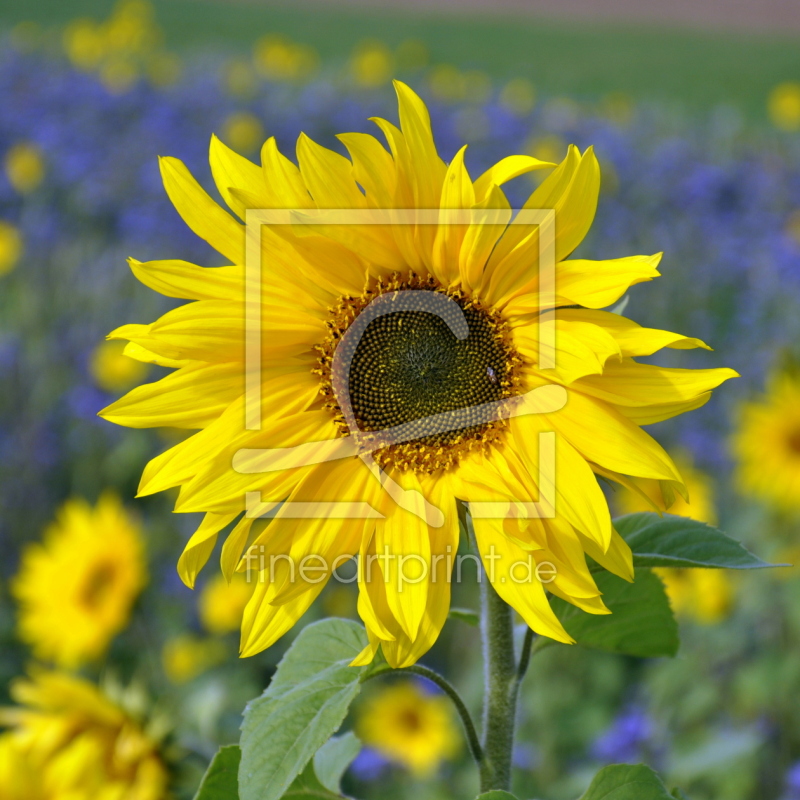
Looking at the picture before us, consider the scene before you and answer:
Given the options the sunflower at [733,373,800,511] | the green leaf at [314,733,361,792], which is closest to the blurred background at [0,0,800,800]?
the sunflower at [733,373,800,511]

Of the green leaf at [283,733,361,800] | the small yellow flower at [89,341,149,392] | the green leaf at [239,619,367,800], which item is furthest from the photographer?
the small yellow flower at [89,341,149,392]

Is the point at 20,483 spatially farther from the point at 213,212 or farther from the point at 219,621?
the point at 213,212

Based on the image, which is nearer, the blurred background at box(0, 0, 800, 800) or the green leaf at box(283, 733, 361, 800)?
the green leaf at box(283, 733, 361, 800)

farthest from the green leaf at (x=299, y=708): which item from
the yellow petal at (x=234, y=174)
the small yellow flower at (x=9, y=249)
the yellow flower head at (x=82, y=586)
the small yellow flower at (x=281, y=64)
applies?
the small yellow flower at (x=281, y=64)

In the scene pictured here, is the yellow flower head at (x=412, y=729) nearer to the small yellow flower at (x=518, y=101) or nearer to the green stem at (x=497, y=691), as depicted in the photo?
the green stem at (x=497, y=691)

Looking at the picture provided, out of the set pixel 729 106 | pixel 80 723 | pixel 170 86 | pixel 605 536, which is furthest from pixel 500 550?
pixel 729 106

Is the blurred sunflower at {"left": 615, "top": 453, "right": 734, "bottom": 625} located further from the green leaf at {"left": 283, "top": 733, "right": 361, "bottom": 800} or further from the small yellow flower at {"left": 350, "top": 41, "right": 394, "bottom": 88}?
the small yellow flower at {"left": 350, "top": 41, "right": 394, "bottom": 88}
